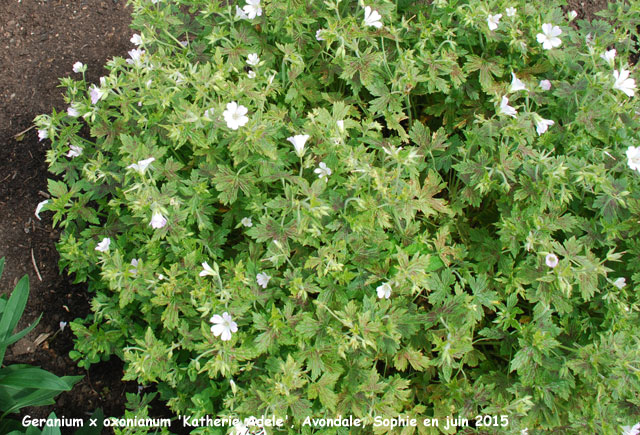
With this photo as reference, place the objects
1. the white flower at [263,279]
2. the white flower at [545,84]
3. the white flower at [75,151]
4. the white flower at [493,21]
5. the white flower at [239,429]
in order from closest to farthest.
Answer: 1. the white flower at [239,429]
2. the white flower at [263,279]
3. the white flower at [493,21]
4. the white flower at [545,84]
5. the white flower at [75,151]

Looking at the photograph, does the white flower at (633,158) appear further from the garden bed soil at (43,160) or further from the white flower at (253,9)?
the garden bed soil at (43,160)

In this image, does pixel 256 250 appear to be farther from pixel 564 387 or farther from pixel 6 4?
pixel 6 4

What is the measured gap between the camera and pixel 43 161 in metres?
3.62

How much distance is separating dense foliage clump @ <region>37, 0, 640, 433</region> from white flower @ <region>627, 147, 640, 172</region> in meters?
0.02

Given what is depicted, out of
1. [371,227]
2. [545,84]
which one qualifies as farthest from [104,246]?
[545,84]

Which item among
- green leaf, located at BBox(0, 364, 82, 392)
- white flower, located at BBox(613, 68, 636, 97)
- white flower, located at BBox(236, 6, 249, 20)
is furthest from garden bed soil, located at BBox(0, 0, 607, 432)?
white flower, located at BBox(613, 68, 636, 97)

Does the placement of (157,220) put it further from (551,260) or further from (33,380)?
(551,260)

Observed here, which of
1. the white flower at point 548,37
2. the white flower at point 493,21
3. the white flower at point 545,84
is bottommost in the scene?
the white flower at point 545,84

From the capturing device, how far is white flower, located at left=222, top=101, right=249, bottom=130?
2143 millimetres

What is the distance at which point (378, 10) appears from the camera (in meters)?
2.56

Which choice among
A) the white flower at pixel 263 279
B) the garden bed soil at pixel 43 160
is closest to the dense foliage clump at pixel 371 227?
the white flower at pixel 263 279

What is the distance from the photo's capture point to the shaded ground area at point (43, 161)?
125 inches

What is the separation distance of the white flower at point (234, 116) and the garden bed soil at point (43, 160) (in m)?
1.91

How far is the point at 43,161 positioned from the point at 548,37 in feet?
11.0
